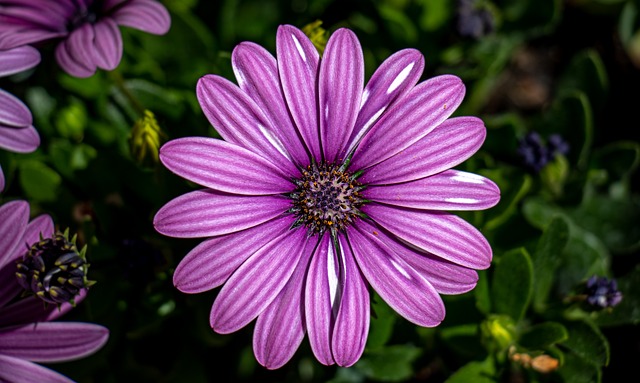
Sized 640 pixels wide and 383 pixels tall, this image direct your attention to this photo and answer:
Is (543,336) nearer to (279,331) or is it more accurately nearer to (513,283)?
(513,283)

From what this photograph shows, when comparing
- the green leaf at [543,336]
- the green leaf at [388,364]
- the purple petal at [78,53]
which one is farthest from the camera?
the green leaf at [388,364]

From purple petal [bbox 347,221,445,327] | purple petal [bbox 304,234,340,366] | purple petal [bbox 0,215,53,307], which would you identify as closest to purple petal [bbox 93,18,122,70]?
purple petal [bbox 0,215,53,307]

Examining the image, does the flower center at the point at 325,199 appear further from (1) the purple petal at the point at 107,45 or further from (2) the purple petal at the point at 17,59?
(2) the purple petal at the point at 17,59

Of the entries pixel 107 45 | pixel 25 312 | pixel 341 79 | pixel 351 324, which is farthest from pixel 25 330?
pixel 341 79

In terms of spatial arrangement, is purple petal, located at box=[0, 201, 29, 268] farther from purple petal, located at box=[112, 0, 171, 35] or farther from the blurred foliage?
purple petal, located at box=[112, 0, 171, 35]

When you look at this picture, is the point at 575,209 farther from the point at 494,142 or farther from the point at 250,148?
the point at 250,148

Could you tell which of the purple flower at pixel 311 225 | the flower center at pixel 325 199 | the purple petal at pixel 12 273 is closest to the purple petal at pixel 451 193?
the purple flower at pixel 311 225
